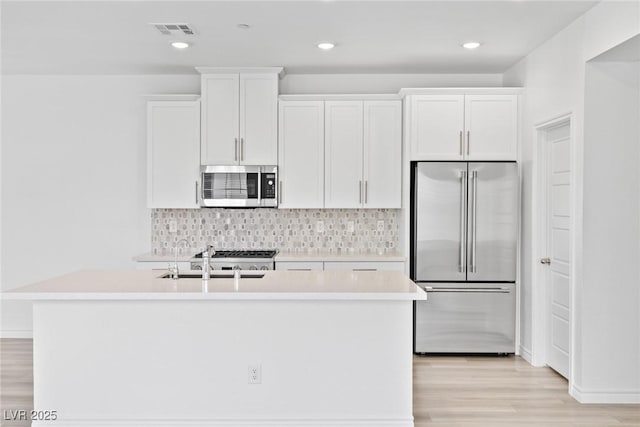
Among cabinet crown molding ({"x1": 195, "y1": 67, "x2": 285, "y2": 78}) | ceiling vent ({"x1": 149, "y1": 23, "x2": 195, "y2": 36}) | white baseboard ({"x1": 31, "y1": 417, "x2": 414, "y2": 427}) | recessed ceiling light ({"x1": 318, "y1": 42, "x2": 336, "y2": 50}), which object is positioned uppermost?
recessed ceiling light ({"x1": 318, "y1": 42, "x2": 336, "y2": 50})

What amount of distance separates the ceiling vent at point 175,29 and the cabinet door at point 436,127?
7.03 ft

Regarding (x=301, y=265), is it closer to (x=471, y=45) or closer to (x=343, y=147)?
(x=343, y=147)

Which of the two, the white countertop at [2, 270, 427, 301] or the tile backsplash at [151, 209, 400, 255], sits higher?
the tile backsplash at [151, 209, 400, 255]

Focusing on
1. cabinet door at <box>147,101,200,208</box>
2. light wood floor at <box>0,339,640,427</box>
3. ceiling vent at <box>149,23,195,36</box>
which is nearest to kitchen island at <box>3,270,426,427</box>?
light wood floor at <box>0,339,640,427</box>

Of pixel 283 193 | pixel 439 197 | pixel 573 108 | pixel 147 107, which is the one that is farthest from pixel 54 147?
pixel 573 108

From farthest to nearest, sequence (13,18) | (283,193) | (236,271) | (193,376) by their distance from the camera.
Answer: (283,193), (13,18), (236,271), (193,376)

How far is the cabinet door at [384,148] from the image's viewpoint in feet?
18.1

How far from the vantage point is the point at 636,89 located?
395 centimetres

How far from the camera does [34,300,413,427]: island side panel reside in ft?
11.0

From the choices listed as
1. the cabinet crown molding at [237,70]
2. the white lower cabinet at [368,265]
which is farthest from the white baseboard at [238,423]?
the cabinet crown molding at [237,70]

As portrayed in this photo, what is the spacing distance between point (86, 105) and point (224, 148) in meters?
1.61

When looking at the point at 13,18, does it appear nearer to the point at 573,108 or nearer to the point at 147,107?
the point at 147,107

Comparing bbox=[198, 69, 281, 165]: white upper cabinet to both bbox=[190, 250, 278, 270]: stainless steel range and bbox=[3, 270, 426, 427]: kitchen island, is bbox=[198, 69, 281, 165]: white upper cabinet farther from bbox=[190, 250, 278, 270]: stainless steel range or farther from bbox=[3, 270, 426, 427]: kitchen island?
bbox=[3, 270, 426, 427]: kitchen island

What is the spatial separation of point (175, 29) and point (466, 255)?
313 centimetres
